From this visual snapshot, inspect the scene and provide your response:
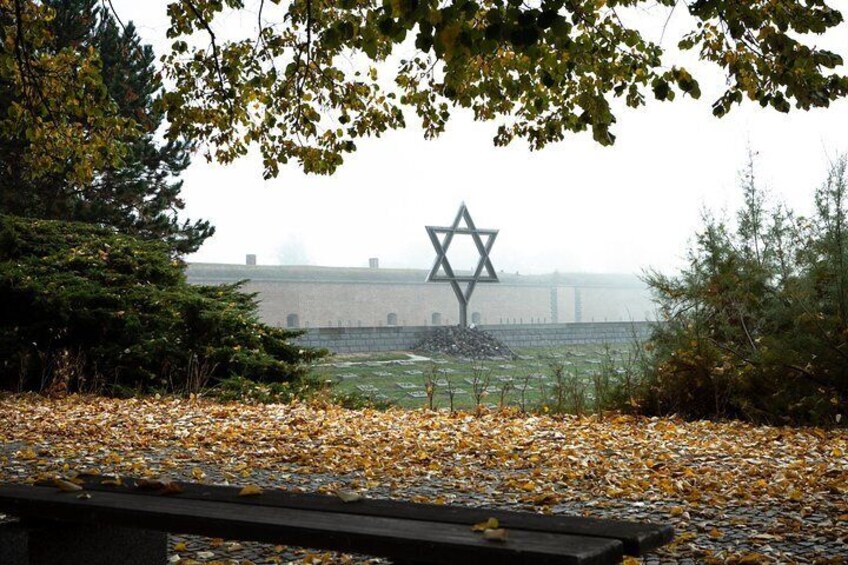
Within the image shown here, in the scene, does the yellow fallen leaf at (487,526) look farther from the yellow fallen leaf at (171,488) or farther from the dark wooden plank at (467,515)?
the yellow fallen leaf at (171,488)

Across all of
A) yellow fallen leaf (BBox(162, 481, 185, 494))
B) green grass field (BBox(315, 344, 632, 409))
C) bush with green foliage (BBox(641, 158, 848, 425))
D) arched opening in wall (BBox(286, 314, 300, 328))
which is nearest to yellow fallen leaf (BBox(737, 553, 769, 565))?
yellow fallen leaf (BBox(162, 481, 185, 494))

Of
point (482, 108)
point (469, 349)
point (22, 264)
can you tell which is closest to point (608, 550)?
point (482, 108)

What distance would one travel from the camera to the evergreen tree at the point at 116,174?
17172 mm

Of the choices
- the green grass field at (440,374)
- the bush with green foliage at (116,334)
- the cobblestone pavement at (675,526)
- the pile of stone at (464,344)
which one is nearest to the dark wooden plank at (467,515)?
the cobblestone pavement at (675,526)

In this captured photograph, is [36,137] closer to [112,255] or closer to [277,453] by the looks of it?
[112,255]

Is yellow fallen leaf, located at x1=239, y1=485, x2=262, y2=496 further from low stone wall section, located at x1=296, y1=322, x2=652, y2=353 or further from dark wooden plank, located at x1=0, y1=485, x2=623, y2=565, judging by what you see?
low stone wall section, located at x1=296, y1=322, x2=652, y2=353

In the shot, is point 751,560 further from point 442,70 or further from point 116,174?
point 116,174

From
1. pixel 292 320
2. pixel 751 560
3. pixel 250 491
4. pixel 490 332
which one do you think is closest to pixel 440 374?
pixel 490 332

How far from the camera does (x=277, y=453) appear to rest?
5.81m

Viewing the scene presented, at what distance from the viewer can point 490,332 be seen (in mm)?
23656

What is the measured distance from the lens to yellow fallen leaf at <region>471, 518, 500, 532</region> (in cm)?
211

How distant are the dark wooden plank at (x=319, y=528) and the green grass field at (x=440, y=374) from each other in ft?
26.5

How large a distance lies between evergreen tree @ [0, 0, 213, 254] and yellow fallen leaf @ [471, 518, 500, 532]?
49.7 feet

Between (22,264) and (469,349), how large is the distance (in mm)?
12241
